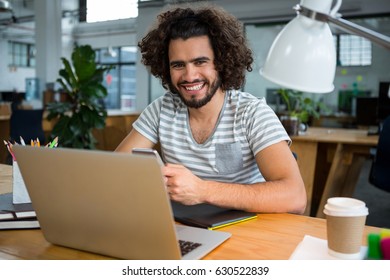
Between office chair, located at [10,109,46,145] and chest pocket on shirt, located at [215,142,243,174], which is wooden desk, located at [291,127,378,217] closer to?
chest pocket on shirt, located at [215,142,243,174]

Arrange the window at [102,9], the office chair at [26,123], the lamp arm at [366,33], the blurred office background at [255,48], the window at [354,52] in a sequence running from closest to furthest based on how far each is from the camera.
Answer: the lamp arm at [366,33], the window at [102,9], the office chair at [26,123], the blurred office background at [255,48], the window at [354,52]

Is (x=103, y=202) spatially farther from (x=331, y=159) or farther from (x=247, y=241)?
(x=331, y=159)

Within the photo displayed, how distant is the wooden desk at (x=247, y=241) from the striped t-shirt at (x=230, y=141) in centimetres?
35

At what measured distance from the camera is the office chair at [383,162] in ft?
9.02

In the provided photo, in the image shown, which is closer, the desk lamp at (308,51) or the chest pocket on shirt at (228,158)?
the desk lamp at (308,51)

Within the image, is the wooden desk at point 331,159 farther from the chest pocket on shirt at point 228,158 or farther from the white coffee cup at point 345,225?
the white coffee cup at point 345,225

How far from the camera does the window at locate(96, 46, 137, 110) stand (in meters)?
11.7

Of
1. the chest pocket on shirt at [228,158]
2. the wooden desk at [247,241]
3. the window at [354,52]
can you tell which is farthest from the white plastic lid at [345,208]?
the window at [354,52]

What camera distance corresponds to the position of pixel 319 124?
24.1 feet

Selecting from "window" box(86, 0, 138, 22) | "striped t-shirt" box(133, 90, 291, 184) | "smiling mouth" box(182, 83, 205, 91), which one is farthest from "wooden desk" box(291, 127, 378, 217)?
"smiling mouth" box(182, 83, 205, 91)

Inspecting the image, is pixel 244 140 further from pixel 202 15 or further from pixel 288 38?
pixel 288 38

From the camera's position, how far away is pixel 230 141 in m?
1.50

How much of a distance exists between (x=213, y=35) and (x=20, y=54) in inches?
472
